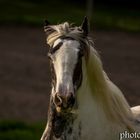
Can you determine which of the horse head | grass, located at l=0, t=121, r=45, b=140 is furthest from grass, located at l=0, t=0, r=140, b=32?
the horse head

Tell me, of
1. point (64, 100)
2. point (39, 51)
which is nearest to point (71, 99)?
point (64, 100)

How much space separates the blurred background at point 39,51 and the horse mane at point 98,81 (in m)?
Result: 4.10

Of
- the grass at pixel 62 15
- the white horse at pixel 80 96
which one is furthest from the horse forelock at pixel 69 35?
the grass at pixel 62 15

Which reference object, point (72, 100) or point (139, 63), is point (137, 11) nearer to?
point (139, 63)

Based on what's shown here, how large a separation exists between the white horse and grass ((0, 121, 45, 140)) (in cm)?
404

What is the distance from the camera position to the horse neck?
392 cm

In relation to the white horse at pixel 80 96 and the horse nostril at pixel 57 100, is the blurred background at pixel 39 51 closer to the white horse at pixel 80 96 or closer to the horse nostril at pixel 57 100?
the white horse at pixel 80 96

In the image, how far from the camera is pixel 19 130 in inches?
340

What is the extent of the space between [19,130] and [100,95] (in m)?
4.75

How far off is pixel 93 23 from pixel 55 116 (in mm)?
14629

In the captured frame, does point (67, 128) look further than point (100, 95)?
No

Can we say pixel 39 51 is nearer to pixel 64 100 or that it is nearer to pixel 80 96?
pixel 80 96

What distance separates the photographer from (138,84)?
1255 centimetres

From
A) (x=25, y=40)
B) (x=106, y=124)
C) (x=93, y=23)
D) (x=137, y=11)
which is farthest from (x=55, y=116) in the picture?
(x=137, y=11)
